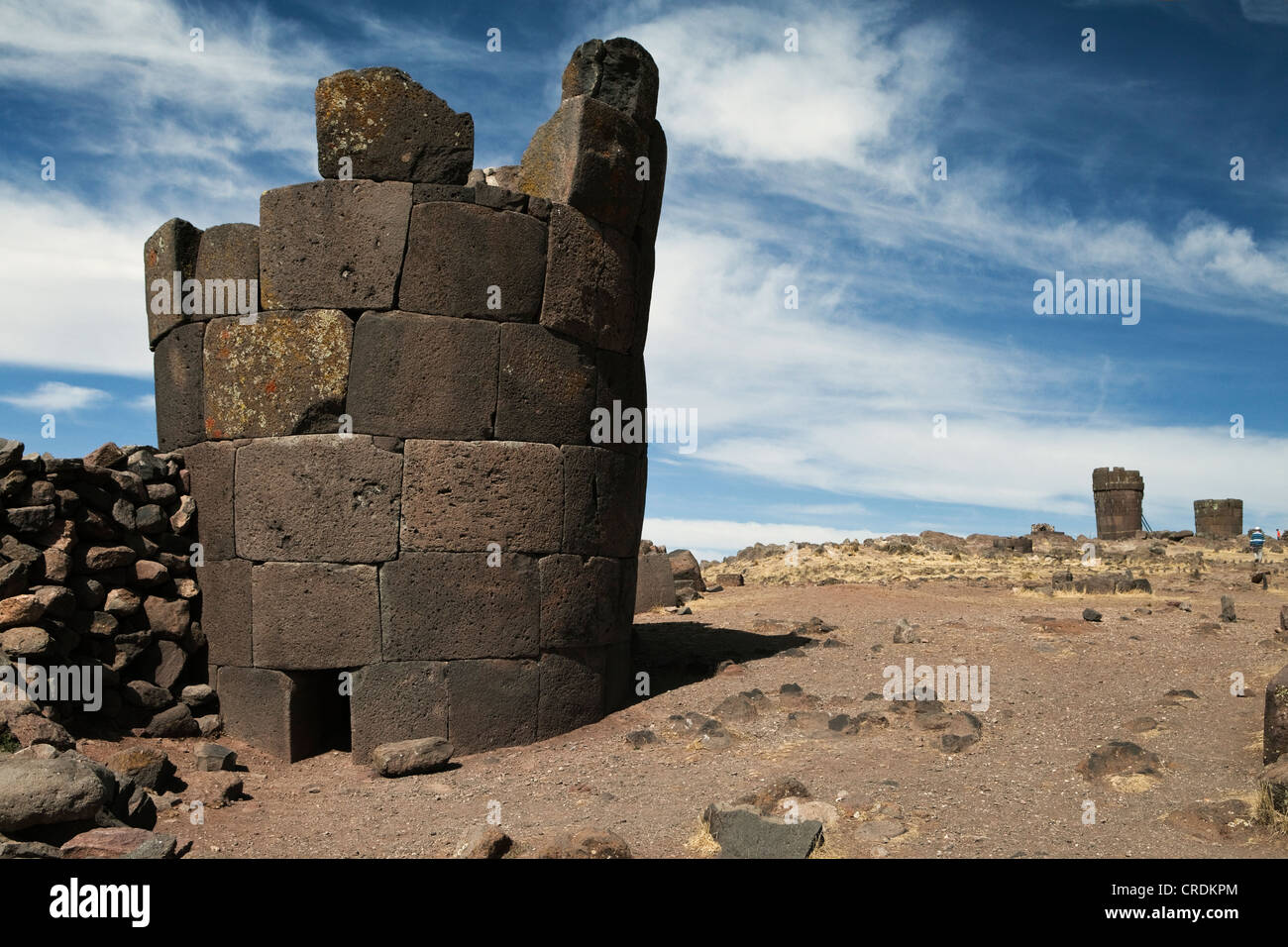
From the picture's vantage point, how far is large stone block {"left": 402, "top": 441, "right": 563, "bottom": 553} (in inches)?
271

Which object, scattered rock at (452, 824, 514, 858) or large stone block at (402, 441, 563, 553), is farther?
large stone block at (402, 441, 563, 553)

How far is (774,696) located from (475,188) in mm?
4305

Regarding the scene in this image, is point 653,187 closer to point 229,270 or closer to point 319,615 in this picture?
point 229,270

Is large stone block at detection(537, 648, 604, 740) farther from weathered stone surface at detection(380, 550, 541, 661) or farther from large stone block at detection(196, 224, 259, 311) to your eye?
large stone block at detection(196, 224, 259, 311)

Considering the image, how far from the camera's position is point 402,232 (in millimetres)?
6945

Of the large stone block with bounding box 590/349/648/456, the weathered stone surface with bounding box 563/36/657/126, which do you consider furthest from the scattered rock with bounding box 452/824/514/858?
the weathered stone surface with bounding box 563/36/657/126

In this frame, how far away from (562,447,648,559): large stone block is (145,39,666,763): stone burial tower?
0.02m

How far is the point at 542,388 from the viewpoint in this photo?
23.7 feet

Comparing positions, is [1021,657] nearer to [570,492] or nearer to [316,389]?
[570,492]

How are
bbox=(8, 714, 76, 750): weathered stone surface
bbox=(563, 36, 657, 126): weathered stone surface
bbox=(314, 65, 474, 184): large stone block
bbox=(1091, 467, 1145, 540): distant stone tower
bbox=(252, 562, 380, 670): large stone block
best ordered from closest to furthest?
1. bbox=(8, 714, 76, 750): weathered stone surface
2. bbox=(252, 562, 380, 670): large stone block
3. bbox=(314, 65, 474, 184): large stone block
4. bbox=(563, 36, 657, 126): weathered stone surface
5. bbox=(1091, 467, 1145, 540): distant stone tower

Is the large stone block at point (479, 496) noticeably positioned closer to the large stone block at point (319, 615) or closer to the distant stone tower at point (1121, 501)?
the large stone block at point (319, 615)

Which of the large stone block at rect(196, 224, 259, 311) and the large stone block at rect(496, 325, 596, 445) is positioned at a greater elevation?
the large stone block at rect(196, 224, 259, 311)

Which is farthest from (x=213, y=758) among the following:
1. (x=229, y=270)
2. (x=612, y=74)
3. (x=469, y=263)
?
(x=612, y=74)
